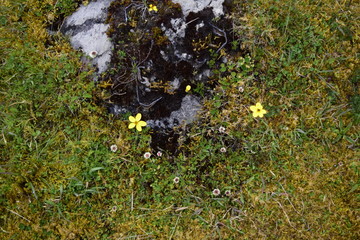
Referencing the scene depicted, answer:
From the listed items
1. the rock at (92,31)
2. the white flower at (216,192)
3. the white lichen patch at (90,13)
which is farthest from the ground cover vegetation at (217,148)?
the white lichen patch at (90,13)

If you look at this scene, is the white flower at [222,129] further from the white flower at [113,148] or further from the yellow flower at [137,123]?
the white flower at [113,148]

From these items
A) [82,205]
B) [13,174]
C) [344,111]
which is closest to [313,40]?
[344,111]

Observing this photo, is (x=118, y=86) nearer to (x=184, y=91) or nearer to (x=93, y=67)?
(x=93, y=67)

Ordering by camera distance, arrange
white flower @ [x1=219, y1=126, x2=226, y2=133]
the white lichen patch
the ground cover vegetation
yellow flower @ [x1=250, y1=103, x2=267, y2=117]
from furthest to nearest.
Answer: the white lichen patch
white flower @ [x1=219, y1=126, x2=226, y2=133]
the ground cover vegetation
yellow flower @ [x1=250, y1=103, x2=267, y2=117]

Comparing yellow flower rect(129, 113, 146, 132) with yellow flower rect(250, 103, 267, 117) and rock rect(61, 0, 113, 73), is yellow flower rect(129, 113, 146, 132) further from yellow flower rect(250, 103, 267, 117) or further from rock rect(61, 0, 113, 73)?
yellow flower rect(250, 103, 267, 117)

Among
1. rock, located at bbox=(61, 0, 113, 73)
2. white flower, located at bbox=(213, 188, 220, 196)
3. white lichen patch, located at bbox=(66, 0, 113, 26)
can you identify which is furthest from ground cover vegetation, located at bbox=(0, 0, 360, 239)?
white lichen patch, located at bbox=(66, 0, 113, 26)

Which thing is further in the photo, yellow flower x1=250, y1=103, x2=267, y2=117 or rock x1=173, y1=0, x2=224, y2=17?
rock x1=173, y1=0, x2=224, y2=17

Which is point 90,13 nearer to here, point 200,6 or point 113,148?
point 200,6
